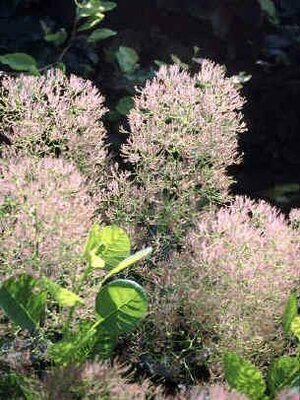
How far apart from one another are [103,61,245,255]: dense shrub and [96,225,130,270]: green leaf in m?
0.20

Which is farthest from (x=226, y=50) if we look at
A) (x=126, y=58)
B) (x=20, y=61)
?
(x=20, y=61)

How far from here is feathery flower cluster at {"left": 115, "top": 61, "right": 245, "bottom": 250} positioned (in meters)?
1.86

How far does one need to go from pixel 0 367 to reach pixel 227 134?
67 centimetres

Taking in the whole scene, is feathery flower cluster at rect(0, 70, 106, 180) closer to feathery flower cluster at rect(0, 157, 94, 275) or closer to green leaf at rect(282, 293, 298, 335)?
feathery flower cluster at rect(0, 157, 94, 275)

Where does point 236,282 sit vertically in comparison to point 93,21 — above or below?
below

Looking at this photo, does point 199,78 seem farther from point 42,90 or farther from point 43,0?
point 43,0

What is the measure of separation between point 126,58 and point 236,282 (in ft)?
3.81

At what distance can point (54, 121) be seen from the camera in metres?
1.87

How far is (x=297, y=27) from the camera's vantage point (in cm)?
298

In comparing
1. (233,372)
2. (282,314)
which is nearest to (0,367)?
(233,372)

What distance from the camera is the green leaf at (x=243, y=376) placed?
1.56 metres

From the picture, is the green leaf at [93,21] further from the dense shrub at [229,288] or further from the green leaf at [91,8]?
the dense shrub at [229,288]

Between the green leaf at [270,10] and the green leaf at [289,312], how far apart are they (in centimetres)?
134

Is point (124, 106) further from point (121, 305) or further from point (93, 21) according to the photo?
point (121, 305)
